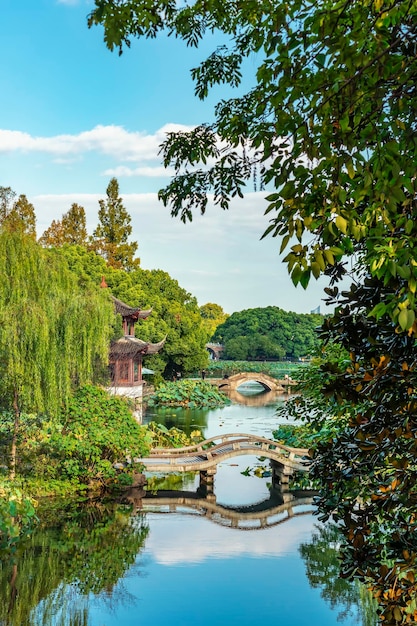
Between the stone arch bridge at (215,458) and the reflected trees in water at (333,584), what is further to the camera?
the stone arch bridge at (215,458)

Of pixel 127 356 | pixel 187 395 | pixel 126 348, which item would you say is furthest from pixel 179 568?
pixel 187 395

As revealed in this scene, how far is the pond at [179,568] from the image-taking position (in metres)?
7.95

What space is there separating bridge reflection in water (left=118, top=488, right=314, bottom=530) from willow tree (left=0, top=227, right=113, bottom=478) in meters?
2.64

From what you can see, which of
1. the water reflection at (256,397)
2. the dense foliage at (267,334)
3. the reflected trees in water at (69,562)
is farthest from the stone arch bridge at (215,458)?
the dense foliage at (267,334)

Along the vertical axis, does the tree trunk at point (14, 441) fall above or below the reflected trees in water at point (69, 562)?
above

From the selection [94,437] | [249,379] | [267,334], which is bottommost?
[249,379]

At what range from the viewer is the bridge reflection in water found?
483 inches

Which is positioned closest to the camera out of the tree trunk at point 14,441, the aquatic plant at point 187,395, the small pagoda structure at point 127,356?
the tree trunk at point 14,441

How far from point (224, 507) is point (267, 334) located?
45.6 metres

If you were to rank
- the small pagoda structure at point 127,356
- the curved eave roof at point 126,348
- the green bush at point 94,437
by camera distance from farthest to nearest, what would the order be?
the small pagoda structure at point 127,356, the curved eave roof at point 126,348, the green bush at point 94,437

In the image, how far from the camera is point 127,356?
1105 inches

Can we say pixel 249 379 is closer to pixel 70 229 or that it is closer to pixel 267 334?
pixel 70 229

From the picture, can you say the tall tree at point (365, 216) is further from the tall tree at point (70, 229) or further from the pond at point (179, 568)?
the tall tree at point (70, 229)

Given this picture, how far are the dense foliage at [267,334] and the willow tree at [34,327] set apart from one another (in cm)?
4514
